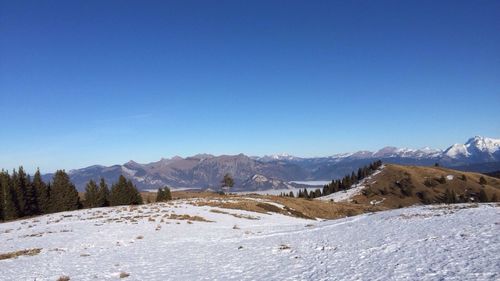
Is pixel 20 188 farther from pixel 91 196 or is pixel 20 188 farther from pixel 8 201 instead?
pixel 91 196

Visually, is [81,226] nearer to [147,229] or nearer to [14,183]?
[147,229]

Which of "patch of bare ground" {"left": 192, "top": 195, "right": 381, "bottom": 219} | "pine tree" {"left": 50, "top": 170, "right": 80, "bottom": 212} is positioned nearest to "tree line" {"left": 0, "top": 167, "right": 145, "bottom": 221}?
"pine tree" {"left": 50, "top": 170, "right": 80, "bottom": 212}

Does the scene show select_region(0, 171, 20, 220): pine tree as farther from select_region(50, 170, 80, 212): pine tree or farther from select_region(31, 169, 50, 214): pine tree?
select_region(50, 170, 80, 212): pine tree

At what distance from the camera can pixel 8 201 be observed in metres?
82.4

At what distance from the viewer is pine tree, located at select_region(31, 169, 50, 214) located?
3750 inches

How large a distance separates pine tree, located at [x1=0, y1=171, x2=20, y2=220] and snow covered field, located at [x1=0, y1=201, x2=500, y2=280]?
57.8 metres

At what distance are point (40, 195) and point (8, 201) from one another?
13.3 metres

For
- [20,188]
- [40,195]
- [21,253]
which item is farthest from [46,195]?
[21,253]

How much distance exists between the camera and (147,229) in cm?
3591

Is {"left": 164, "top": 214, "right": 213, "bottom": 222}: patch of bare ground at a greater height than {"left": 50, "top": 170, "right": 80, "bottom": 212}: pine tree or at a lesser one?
A: lesser

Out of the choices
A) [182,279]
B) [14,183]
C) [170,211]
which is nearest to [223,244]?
[182,279]

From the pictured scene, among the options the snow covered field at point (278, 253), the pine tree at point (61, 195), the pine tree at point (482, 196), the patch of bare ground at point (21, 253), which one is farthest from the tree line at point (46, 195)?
the pine tree at point (482, 196)

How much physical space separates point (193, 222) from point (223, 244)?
595 inches

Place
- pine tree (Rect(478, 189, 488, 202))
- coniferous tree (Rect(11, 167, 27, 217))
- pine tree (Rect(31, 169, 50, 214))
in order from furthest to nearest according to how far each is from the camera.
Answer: pine tree (Rect(478, 189, 488, 202))
pine tree (Rect(31, 169, 50, 214))
coniferous tree (Rect(11, 167, 27, 217))
